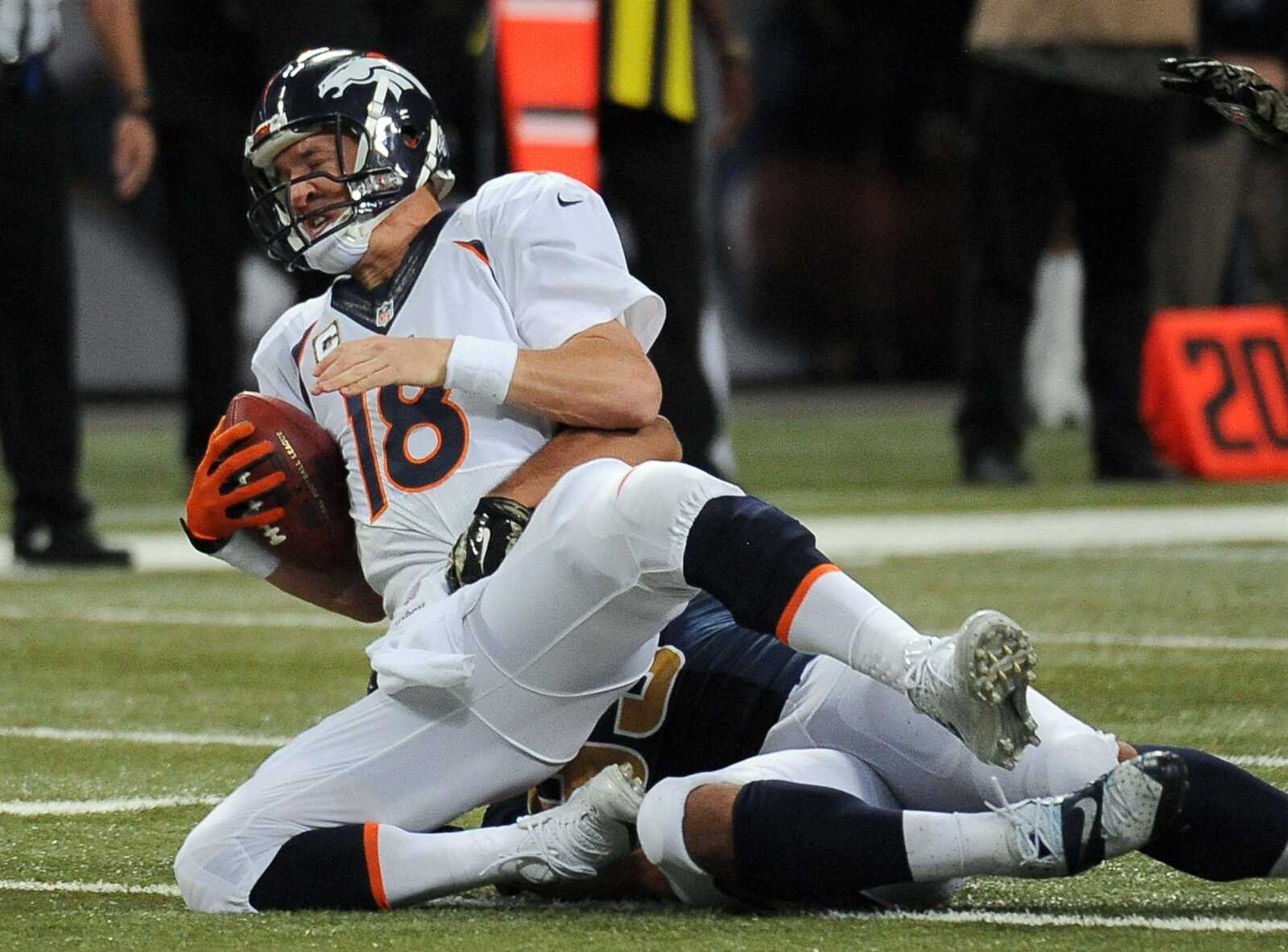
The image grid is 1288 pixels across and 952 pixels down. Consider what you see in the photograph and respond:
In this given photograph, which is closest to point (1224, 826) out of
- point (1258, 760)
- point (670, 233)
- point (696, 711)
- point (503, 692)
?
point (696, 711)

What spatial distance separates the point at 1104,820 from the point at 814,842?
0.33 m

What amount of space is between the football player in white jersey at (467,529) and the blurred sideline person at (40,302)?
3522 mm

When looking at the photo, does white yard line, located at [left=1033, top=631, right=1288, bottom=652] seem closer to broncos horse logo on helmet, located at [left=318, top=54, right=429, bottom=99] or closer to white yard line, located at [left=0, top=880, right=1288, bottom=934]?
broncos horse logo on helmet, located at [left=318, top=54, right=429, bottom=99]

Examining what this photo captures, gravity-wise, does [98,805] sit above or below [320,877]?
below

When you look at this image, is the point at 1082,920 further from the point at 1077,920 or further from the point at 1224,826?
the point at 1224,826

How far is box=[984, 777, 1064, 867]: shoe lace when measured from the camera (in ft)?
9.63

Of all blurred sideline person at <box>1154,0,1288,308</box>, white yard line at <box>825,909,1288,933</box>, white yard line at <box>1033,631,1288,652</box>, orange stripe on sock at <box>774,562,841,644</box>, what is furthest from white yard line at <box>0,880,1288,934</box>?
blurred sideline person at <box>1154,0,1288,308</box>

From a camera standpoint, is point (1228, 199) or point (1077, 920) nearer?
point (1077, 920)

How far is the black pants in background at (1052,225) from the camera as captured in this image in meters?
8.96

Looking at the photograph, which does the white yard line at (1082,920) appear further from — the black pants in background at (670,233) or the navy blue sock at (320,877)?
the black pants in background at (670,233)

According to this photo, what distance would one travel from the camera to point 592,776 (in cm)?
344

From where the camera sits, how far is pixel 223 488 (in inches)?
143

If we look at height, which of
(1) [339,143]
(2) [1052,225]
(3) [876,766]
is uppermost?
(1) [339,143]

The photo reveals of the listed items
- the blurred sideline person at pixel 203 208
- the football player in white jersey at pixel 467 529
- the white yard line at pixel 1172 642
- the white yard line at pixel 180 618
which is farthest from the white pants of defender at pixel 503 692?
the blurred sideline person at pixel 203 208
